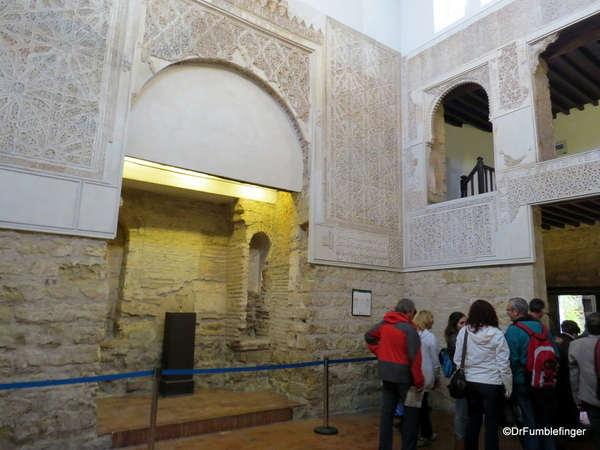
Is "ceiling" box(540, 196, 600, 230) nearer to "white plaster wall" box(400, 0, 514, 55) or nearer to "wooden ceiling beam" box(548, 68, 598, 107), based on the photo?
"wooden ceiling beam" box(548, 68, 598, 107)

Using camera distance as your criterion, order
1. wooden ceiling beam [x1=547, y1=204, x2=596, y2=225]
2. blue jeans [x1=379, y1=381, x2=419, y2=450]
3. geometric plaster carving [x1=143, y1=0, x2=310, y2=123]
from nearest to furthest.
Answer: blue jeans [x1=379, y1=381, x2=419, y2=450], geometric plaster carving [x1=143, y1=0, x2=310, y2=123], wooden ceiling beam [x1=547, y1=204, x2=596, y2=225]

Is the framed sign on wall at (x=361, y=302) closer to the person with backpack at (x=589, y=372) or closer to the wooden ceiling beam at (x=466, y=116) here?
the person with backpack at (x=589, y=372)

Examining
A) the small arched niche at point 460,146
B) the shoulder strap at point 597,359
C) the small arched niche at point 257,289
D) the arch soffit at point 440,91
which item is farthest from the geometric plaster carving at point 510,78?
the small arched niche at point 257,289

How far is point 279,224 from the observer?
23.1 feet

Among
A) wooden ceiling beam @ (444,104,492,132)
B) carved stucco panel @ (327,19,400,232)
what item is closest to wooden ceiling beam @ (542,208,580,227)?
wooden ceiling beam @ (444,104,492,132)

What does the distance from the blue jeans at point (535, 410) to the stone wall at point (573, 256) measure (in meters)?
5.94

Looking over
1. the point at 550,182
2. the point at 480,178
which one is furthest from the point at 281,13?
the point at 550,182

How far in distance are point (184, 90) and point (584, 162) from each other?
195 inches

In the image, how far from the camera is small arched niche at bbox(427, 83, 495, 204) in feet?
23.8

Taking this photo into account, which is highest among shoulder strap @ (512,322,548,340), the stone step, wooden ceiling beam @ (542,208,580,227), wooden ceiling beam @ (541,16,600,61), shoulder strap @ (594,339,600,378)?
wooden ceiling beam @ (541,16,600,61)

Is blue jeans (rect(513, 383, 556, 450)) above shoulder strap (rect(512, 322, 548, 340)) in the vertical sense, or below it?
below

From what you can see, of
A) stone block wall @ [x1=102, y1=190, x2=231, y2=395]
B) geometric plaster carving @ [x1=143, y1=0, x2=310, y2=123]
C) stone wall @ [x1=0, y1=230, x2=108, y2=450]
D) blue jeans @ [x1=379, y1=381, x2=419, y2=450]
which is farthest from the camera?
stone block wall @ [x1=102, y1=190, x2=231, y2=395]

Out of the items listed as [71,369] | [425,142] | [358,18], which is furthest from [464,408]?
[358,18]

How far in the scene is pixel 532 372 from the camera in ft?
11.6
